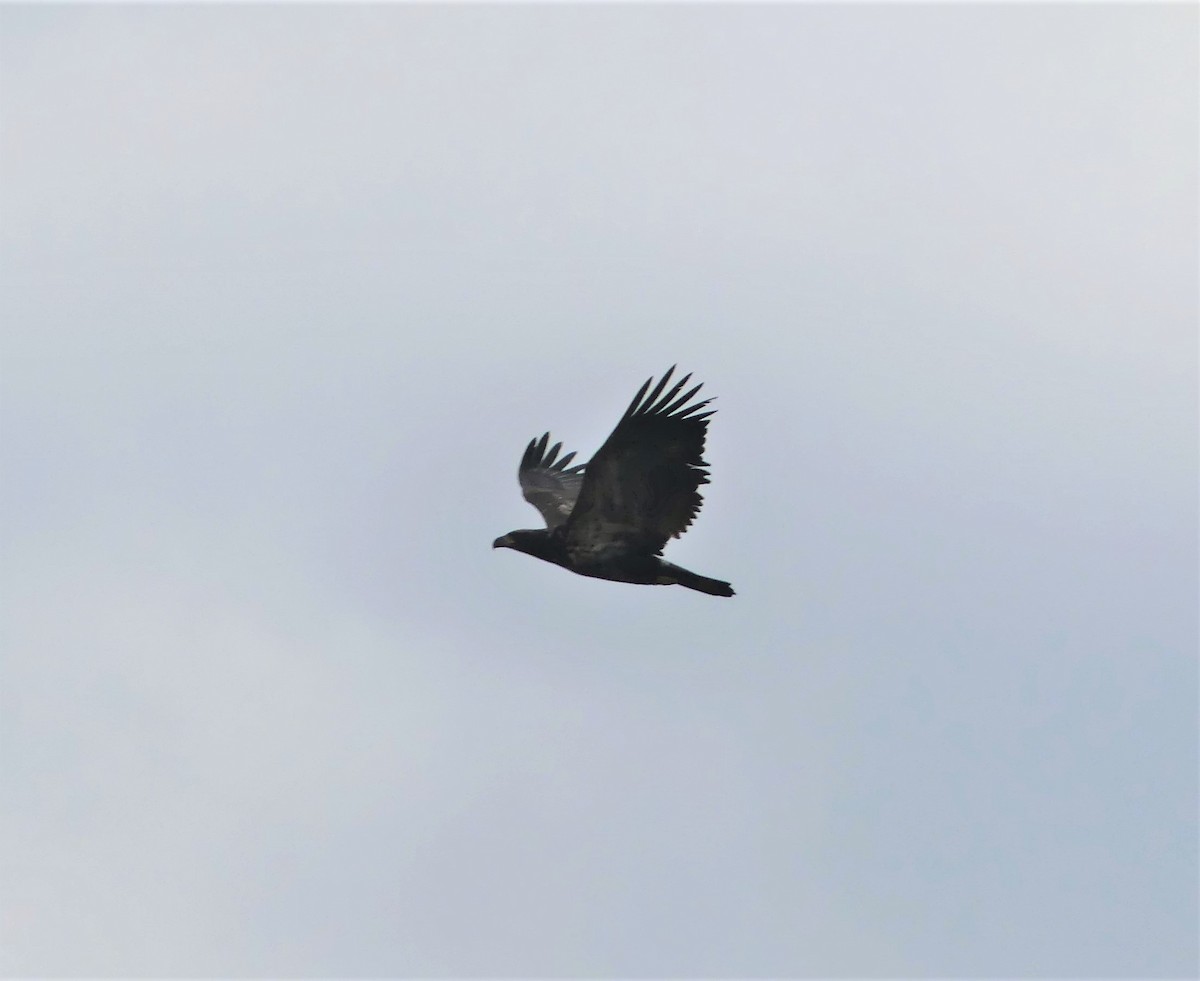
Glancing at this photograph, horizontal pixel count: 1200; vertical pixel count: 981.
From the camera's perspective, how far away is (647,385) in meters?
27.9

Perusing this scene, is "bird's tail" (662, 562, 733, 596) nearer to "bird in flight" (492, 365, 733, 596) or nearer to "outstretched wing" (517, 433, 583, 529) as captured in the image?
"bird in flight" (492, 365, 733, 596)

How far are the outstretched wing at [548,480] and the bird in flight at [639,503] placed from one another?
8.21 feet

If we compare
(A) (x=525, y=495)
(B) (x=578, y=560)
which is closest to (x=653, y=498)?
(B) (x=578, y=560)

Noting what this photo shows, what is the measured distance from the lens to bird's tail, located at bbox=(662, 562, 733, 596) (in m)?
29.1

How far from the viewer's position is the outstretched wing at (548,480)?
3288cm

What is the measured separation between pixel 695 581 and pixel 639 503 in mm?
1479

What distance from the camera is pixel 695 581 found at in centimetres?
2934

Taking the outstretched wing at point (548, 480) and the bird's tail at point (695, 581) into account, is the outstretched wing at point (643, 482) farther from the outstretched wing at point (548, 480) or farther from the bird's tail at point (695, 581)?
the outstretched wing at point (548, 480)

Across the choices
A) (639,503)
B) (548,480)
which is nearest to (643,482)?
(639,503)

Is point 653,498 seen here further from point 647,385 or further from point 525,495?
point 525,495

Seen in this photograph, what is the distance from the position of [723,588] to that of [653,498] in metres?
1.66

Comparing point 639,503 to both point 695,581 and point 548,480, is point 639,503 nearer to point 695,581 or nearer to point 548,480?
point 695,581

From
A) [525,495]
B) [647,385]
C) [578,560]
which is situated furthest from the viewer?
[525,495]

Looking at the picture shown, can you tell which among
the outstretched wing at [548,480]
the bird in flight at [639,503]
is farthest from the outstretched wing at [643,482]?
the outstretched wing at [548,480]
